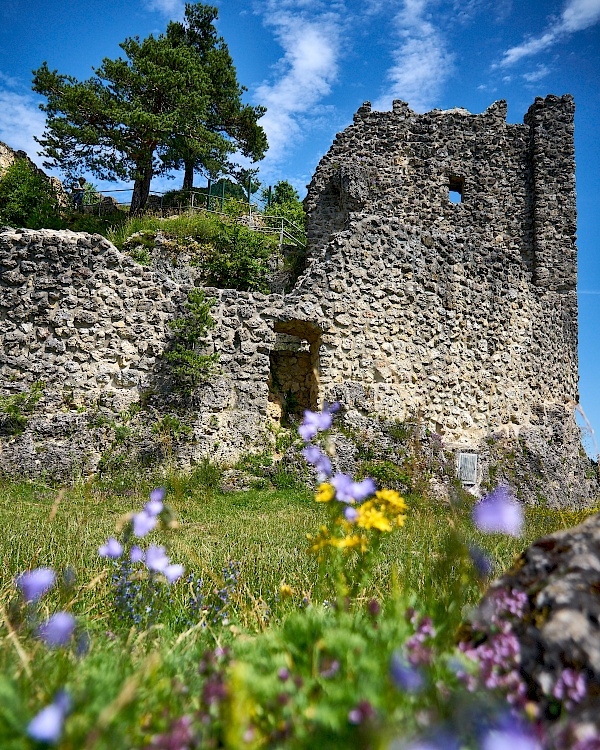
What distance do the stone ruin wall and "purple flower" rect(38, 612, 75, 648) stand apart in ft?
20.4

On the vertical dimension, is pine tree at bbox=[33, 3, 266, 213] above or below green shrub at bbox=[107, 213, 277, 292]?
above

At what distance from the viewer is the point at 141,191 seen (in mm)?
19438

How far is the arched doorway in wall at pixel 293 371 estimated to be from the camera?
32.5ft

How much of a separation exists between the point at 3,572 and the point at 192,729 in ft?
9.77

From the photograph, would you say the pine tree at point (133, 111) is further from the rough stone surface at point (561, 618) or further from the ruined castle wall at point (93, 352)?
the rough stone surface at point (561, 618)

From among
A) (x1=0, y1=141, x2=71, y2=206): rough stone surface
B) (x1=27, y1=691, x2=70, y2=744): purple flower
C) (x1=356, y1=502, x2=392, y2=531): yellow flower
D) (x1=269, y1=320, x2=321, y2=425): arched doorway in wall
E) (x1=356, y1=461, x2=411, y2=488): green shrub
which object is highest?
(x1=0, y1=141, x2=71, y2=206): rough stone surface

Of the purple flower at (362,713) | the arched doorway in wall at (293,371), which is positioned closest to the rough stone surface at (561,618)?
the purple flower at (362,713)

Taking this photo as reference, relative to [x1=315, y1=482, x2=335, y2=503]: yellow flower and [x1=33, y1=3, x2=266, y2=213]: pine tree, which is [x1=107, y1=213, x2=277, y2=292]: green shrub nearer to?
[x1=33, y1=3, x2=266, y2=213]: pine tree

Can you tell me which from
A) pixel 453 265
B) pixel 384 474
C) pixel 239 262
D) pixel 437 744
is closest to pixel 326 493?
pixel 437 744

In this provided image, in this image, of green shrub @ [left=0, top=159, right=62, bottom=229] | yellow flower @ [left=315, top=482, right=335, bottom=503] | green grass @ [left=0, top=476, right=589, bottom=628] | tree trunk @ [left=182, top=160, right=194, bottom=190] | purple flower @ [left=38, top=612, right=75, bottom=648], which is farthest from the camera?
tree trunk @ [left=182, top=160, right=194, bottom=190]

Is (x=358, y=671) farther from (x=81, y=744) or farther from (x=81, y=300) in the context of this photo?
(x=81, y=300)

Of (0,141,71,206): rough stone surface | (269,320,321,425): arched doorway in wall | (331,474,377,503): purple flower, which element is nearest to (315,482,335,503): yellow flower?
(331,474,377,503): purple flower

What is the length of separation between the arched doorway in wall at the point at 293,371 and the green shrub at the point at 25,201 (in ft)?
34.7

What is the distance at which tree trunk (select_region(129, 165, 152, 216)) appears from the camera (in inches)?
748
